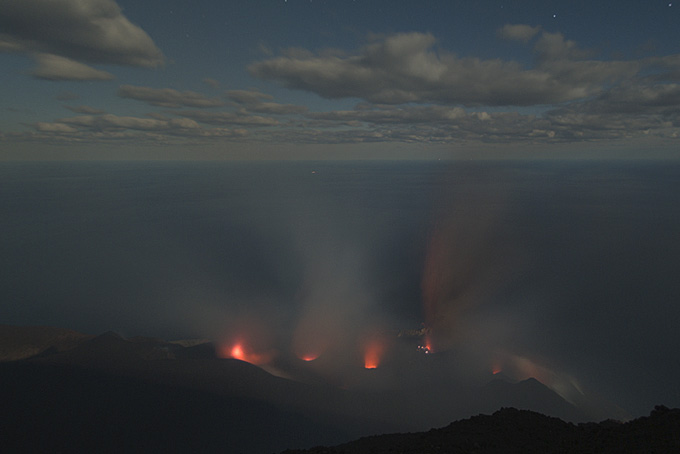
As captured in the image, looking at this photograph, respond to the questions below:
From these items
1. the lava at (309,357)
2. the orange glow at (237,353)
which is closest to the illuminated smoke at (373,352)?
the lava at (309,357)

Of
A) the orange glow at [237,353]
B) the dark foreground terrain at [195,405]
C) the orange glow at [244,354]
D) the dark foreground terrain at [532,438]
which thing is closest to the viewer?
the dark foreground terrain at [532,438]

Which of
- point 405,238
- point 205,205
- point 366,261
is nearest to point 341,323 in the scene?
point 366,261

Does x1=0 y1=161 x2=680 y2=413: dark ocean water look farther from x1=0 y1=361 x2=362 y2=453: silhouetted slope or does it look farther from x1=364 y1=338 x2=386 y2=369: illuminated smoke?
x1=0 y1=361 x2=362 y2=453: silhouetted slope

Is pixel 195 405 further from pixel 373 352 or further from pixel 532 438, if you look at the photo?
pixel 532 438

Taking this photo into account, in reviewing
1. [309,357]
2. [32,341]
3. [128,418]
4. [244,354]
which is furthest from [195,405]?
[32,341]

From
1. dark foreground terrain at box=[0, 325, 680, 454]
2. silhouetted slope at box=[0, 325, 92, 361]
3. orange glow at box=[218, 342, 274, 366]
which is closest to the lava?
orange glow at box=[218, 342, 274, 366]

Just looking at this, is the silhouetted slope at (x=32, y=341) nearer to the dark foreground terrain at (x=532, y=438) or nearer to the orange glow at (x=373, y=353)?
the orange glow at (x=373, y=353)
